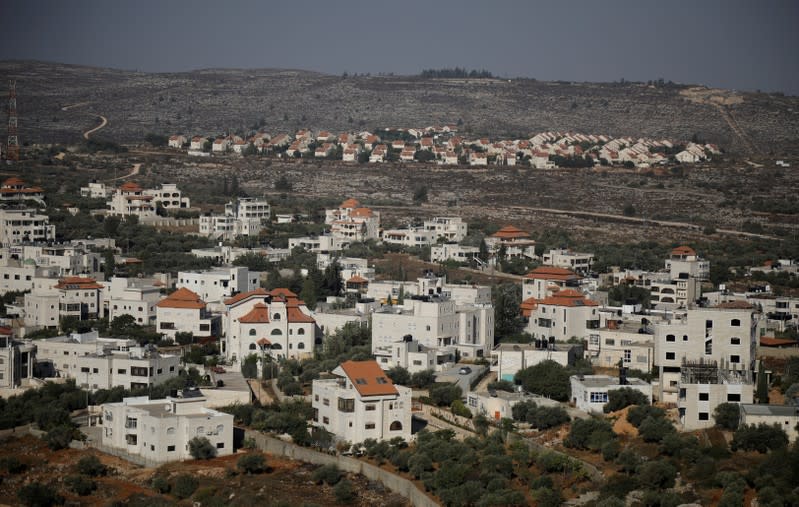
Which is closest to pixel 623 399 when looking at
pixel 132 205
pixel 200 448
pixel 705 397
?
pixel 705 397

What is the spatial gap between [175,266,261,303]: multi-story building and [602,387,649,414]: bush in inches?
634

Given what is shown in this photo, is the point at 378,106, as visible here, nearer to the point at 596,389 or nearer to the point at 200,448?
the point at 596,389

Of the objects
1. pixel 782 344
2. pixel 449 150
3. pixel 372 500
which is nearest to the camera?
pixel 372 500

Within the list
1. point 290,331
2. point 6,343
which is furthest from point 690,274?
point 6,343

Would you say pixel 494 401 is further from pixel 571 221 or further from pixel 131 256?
pixel 571 221

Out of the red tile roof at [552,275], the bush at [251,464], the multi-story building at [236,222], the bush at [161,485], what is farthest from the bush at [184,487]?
the multi-story building at [236,222]

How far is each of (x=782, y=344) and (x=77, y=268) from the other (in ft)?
72.0

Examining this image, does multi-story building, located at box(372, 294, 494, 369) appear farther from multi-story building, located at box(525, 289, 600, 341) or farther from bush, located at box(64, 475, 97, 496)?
bush, located at box(64, 475, 97, 496)

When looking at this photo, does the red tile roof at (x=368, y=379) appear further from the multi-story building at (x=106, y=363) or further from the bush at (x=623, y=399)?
the multi-story building at (x=106, y=363)

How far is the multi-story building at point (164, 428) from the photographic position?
30.9 meters

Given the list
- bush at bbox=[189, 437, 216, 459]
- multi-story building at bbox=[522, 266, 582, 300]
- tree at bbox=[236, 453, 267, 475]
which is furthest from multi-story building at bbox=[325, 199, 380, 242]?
tree at bbox=[236, 453, 267, 475]

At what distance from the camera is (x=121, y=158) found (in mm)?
91875

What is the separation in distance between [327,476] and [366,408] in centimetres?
213

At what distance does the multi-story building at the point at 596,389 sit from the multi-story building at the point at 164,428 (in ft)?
24.0
